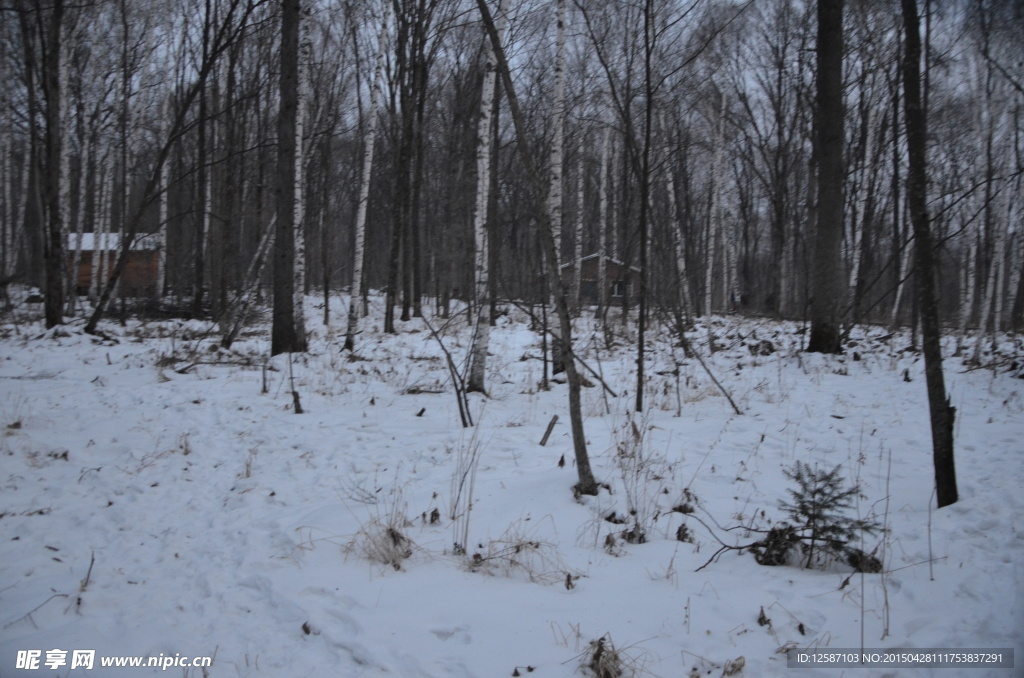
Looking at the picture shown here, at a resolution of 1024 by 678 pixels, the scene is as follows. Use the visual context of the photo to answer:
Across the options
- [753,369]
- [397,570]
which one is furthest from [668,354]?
Result: [397,570]

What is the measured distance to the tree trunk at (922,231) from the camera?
366 cm

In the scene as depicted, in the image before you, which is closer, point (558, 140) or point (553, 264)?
point (553, 264)

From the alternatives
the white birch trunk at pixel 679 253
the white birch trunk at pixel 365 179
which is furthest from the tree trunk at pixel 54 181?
the white birch trunk at pixel 679 253

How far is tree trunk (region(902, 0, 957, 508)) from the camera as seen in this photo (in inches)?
144

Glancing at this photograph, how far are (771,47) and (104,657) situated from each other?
25774 millimetres

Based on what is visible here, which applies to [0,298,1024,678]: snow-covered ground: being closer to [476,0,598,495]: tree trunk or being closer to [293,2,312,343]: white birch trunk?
[476,0,598,495]: tree trunk

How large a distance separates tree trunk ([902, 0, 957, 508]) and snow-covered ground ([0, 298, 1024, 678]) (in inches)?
26.4

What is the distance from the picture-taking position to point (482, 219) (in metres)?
7.70

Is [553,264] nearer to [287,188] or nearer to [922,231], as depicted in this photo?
[922,231]

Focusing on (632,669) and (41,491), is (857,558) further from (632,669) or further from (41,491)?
(41,491)

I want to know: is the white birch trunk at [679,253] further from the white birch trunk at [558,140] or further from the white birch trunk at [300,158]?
the white birch trunk at [300,158]

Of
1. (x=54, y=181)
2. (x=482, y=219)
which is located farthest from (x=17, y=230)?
(x=482, y=219)

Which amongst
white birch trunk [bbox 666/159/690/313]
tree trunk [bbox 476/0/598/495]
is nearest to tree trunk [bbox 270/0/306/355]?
white birch trunk [bbox 666/159/690/313]

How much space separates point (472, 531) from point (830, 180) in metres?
9.46
